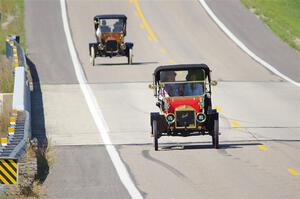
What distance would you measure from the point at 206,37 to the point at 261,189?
2767 centimetres

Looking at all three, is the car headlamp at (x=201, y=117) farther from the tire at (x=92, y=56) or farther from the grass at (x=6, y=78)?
the tire at (x=92, y=56)

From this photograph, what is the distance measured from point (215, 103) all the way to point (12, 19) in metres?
21.1

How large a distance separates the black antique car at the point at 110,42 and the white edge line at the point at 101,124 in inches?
37.5

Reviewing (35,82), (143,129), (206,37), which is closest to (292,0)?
(206,37)

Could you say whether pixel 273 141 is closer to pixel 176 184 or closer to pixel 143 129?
pixel 143 129

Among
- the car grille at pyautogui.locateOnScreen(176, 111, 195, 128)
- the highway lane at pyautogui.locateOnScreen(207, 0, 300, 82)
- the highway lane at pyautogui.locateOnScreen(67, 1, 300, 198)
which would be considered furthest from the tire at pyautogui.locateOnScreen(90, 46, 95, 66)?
the car grille at pyautogui.locateOnScreen(176, 111, 195, 128)

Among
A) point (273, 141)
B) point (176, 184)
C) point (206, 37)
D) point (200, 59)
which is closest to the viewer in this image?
point (176, 184)

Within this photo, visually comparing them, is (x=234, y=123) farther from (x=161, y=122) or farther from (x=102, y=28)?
(x=102, y=28)

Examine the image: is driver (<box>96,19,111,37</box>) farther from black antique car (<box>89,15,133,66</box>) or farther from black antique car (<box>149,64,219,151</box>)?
black antique car (<box>149,64,219,151</box>)

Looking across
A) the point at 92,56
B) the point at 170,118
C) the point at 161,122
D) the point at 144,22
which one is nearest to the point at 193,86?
the point at 170,118

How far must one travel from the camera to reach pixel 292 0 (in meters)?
49.3

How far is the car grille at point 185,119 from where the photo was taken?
20.0 metres

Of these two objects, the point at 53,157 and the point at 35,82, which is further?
the point at 35,82

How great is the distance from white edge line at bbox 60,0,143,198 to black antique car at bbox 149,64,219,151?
1.25 meters
